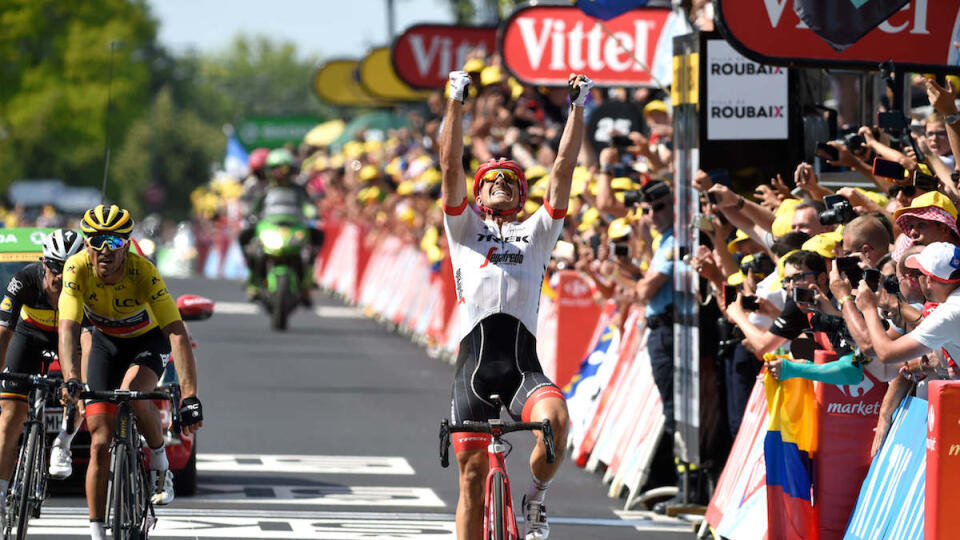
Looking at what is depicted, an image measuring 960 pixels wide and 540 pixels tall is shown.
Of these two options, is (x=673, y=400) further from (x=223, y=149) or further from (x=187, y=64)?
(x=187, y=64)

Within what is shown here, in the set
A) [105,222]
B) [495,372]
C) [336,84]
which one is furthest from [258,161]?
[336,84]

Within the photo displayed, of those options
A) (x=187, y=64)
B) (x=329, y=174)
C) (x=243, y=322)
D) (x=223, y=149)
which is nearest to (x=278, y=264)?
(x=243, y=322)

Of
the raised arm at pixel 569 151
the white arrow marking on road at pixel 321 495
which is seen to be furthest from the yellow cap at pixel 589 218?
the raised arm at pixel 569 151

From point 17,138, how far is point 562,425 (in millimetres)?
92233

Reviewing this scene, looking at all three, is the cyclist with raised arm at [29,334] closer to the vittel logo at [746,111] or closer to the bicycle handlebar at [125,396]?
the bicycle handlebar at [125,396]

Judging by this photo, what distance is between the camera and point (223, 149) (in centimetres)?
13438

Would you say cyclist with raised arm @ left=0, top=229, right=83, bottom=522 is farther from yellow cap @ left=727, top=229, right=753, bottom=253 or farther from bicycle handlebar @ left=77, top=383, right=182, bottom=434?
yellow cap @ left=727, top=229, right=753, bottom=253

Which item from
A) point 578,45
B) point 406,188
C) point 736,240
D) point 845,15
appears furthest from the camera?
point 406,188

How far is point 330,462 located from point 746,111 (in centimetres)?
429

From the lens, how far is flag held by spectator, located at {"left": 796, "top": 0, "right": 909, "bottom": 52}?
1112 centimetres

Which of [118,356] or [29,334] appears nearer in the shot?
[118,356]

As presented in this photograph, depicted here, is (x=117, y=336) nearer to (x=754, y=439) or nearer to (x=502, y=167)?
(x=502, y=167)

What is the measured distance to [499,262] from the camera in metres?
9.26

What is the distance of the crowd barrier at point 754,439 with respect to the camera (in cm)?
799
